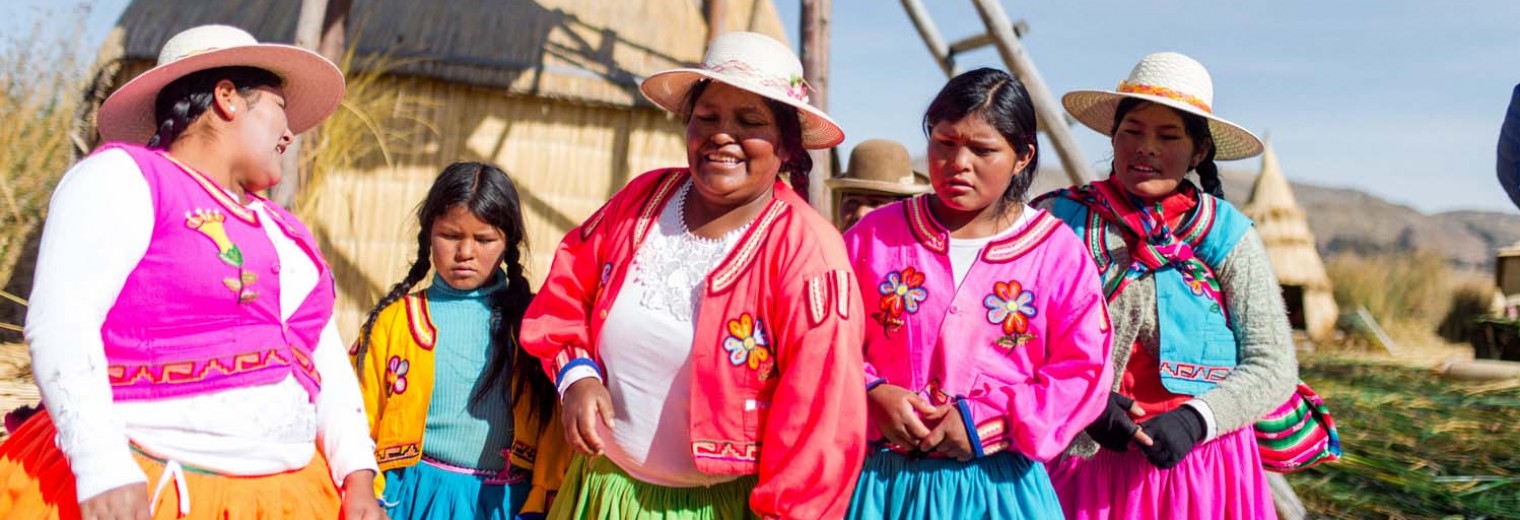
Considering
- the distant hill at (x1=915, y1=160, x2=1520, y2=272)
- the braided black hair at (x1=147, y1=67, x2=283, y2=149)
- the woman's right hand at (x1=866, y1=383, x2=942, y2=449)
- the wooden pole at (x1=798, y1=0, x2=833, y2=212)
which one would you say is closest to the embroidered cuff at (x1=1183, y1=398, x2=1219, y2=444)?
the woman's right hand at (x1=866, y1=383, x2=942, y2=449)

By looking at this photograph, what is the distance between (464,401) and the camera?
2707mm

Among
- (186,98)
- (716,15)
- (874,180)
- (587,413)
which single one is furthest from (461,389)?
(716,15)

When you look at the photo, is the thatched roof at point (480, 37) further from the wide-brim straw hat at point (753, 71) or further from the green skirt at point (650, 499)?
the green skirt at point (650, 499)

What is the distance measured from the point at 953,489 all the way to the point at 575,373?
2.52ft

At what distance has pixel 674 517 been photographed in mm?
2232

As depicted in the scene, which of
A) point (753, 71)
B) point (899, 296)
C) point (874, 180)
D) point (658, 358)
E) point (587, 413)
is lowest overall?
point (587, 413)

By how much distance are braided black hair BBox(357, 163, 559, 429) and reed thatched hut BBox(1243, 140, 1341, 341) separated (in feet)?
42.4

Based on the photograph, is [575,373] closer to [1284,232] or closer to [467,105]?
[467,105]

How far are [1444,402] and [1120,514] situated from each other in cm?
589

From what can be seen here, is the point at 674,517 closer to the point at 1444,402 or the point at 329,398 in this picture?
the point at 329,398

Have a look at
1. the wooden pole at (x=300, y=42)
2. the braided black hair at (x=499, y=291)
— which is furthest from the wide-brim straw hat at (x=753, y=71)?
the wooden pole at (x=300, y=42)

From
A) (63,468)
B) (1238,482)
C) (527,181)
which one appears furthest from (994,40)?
(63,468)

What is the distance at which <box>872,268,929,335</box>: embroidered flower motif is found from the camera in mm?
2340

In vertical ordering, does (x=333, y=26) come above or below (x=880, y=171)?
above
